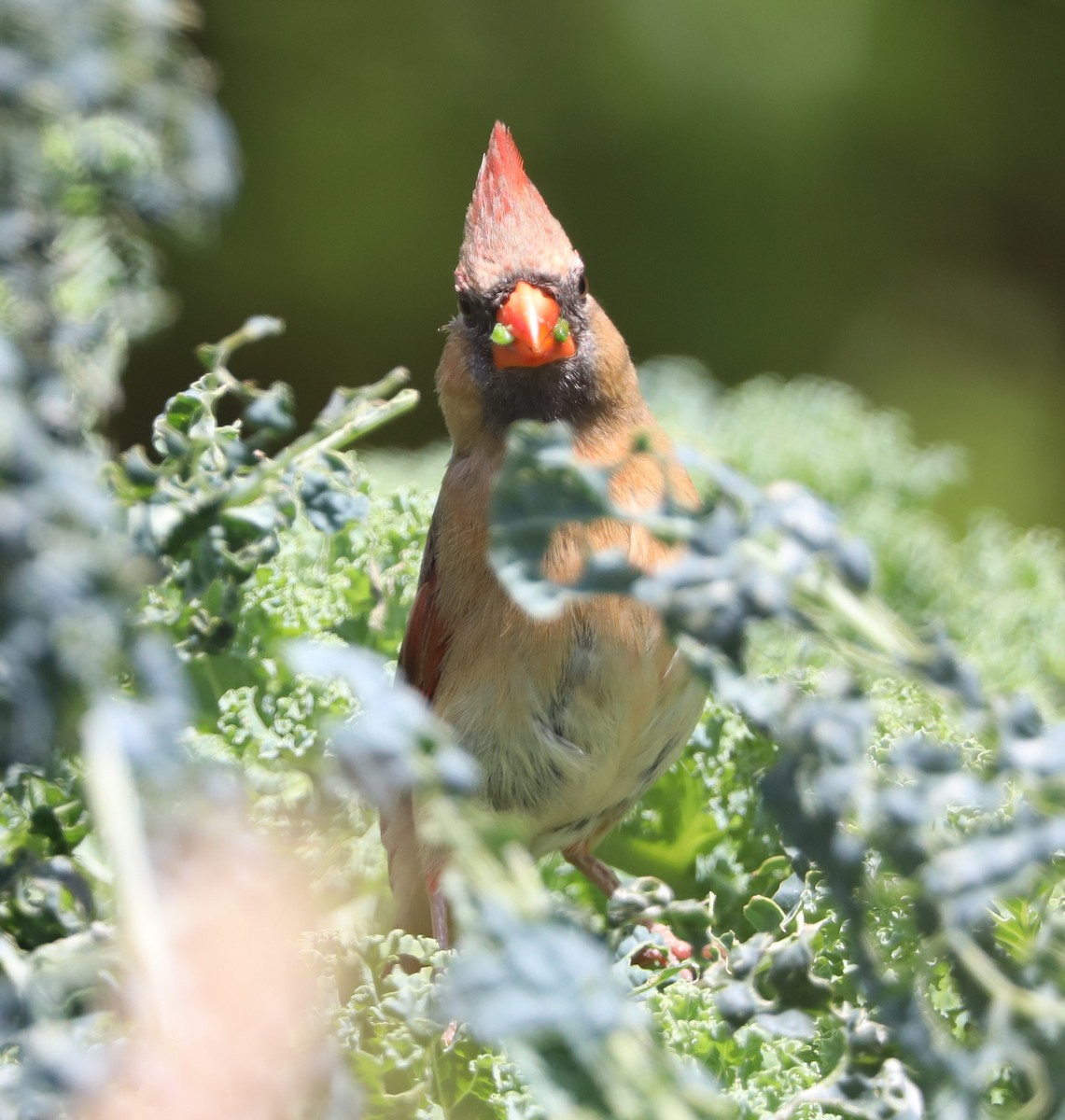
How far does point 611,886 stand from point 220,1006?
62cm

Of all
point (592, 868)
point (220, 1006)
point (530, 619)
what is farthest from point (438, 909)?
point (220, 1006)

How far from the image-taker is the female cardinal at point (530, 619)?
1.21 m

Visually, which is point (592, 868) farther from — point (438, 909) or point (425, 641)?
point (425, 641)

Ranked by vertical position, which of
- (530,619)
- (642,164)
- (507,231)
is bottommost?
(530,619)

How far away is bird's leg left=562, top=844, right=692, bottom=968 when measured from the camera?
1002 millimetres

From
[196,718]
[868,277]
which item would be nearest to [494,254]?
[196,718]

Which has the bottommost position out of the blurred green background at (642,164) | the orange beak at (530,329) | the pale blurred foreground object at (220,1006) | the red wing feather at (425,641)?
the pale blurred foreground object at (220,1006)

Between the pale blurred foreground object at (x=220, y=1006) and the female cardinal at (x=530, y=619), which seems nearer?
the pale blurred foreground object at (x=220, y=1006)

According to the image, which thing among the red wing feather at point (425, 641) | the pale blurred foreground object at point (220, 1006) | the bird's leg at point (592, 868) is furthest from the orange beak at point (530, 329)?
the pale blurred foreground object at point (220, 1006)

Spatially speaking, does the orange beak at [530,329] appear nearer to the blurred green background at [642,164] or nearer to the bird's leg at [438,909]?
the bird's leg at [438,909]

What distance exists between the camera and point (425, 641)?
129 centimetres

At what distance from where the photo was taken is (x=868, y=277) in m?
3.76

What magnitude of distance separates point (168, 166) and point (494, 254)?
0.67m

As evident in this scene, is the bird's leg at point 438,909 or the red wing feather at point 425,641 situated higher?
the red wing feather at point 425,641
